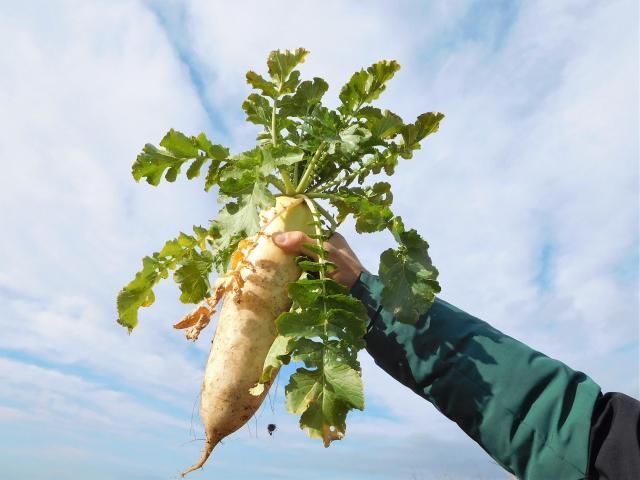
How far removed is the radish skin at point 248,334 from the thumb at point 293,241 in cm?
5

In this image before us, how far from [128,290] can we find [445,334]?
1802mm

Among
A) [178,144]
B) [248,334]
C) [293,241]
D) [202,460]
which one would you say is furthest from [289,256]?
[202,460]

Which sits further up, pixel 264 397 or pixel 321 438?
pixel 264 397

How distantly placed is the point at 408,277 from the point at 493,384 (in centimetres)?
63

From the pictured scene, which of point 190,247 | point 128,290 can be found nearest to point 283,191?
point 190,247

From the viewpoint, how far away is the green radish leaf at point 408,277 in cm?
269

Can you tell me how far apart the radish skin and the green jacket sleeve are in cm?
44

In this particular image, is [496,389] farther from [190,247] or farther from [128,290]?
[128,290]

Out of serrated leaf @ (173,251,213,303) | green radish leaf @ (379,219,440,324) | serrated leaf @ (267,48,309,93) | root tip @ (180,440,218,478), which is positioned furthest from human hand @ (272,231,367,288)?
root tip @ (180,440,218,478)

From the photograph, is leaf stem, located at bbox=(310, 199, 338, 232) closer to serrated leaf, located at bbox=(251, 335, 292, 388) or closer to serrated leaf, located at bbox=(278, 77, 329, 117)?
serrated leaf, located at bbox=(278, 77, 329, 117)

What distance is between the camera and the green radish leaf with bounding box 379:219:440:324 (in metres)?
2.69

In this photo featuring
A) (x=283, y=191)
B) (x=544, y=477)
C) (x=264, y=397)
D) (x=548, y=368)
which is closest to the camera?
(x=544, y=477)

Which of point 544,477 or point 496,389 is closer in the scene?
point 544,477

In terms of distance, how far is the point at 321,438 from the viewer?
8.18 ft
